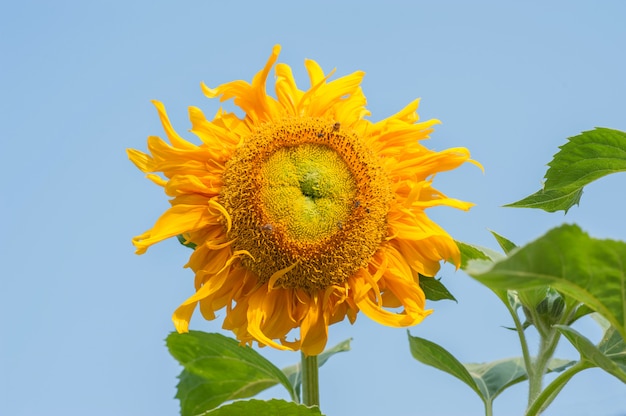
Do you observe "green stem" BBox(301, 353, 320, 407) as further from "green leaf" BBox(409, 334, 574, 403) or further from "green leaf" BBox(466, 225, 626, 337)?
"green leaf" BBox(466, 225, 626, 337)

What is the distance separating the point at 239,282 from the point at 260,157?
0.26 meters

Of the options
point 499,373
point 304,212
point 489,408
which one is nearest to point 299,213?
point 304,212

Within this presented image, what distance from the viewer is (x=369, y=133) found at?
1.80 metres

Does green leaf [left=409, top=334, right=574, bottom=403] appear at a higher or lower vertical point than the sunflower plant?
lower

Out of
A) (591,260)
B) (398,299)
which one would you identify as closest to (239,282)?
(398,299)

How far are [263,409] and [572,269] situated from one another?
2.14 feet

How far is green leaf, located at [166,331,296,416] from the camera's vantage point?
1.93 meters

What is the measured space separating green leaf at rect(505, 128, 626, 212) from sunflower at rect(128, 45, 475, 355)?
0.20m

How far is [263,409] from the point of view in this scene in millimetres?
1562

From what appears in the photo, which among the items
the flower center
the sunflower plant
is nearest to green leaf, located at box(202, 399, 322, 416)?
the sunflower plant

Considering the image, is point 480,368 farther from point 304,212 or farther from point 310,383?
point 304,212

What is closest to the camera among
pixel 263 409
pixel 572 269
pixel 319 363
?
pixel 572 269

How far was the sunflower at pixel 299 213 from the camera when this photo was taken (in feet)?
5.55

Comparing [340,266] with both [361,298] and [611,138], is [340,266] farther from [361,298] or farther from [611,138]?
[611,138]
